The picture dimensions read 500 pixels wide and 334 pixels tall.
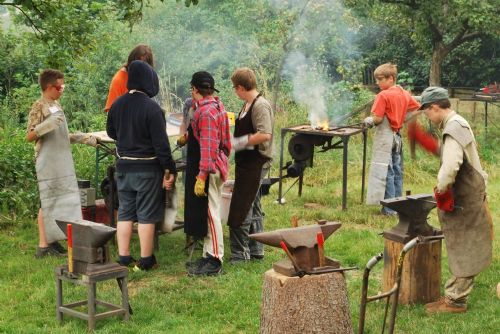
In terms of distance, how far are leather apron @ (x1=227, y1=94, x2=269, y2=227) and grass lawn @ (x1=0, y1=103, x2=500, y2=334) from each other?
471 millimetres

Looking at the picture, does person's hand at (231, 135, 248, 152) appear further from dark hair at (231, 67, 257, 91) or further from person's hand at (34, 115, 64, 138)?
person's hand at (34, 115, 64, 138)

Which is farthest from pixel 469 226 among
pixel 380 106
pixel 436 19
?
pixel 436 19

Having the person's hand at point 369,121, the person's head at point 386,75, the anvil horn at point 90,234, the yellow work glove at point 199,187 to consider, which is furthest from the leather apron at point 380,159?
the anvil horn at point 90,234

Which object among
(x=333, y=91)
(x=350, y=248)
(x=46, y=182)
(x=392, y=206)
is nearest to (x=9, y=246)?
(x=46, y=182)

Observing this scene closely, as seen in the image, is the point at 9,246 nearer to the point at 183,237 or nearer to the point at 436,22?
the point at 183,237

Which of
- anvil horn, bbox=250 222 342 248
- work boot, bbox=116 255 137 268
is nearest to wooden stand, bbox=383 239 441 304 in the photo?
anvil horn, bbox=250 222 342 248

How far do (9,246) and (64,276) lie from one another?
2616 millimetres

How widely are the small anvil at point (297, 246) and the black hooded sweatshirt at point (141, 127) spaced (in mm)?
1944

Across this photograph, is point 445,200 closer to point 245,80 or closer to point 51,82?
point 245,80

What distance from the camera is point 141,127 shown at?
6598mm

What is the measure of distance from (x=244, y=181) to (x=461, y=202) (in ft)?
6.86

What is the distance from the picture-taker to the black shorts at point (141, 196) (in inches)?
262

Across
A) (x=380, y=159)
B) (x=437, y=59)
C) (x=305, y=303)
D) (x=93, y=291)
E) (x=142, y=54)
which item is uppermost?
(x=142, y=54)

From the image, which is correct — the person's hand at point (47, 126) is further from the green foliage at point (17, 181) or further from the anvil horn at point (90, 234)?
the green foliage at point (17, 181)
